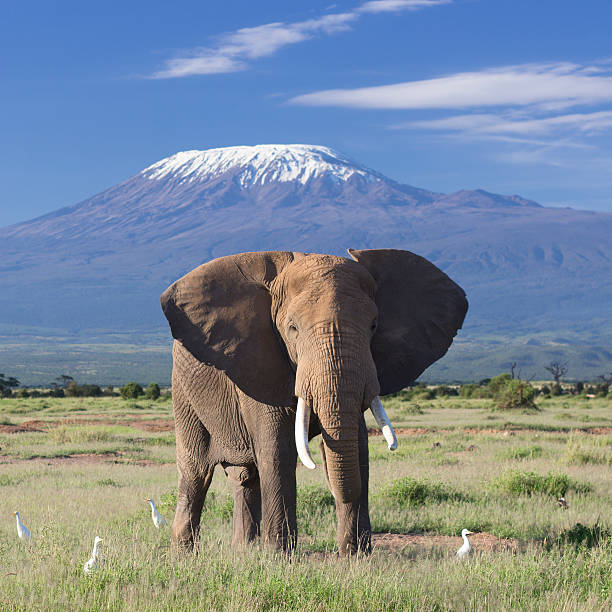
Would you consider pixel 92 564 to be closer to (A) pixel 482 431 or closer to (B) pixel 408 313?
(B) pixel 408 313

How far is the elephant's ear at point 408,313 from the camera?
805 cm

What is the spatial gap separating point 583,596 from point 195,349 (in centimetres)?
350

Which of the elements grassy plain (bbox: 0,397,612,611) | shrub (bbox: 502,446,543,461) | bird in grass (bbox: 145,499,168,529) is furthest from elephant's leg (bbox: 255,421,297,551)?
shrub (bbox: 502,446,543,461)

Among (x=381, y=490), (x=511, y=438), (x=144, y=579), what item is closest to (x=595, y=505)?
(x=381, y=490)

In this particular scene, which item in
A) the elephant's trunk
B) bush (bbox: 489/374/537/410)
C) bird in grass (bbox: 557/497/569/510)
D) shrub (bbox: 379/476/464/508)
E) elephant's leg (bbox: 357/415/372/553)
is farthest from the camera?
bush (bbox: 489/374/537/410)

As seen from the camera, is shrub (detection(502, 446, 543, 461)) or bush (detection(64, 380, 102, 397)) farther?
bush (detection(64, 380, 102, 397))

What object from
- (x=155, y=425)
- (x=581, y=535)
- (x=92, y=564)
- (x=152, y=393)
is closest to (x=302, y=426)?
(x=92, y=564)

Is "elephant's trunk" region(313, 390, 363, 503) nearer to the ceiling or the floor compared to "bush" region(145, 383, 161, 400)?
nearer to the ceiling

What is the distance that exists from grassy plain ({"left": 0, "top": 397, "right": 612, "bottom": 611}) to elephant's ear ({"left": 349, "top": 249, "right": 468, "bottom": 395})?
158 centimetres

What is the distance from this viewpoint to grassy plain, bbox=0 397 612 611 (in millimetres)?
6578

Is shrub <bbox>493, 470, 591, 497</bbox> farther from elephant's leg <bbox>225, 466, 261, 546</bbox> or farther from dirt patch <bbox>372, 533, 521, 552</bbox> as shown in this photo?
elephant's leg <bbox>225, 466, 261, 546</bbox>

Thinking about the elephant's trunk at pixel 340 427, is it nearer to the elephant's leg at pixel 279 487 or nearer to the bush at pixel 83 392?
the elephant's leg at pixel 279 487

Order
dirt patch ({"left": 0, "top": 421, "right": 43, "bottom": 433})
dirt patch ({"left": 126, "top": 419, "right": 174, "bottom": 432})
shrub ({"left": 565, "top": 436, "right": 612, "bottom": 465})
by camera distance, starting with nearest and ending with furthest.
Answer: shrub ({"left": 565, "top": 436, "right": 612, "bottom": 465}) < dirt patch ({"left": 0, "top": 421, "right": 43, "bottom": 433}) < dirt patch ({"left": 126, "top": 419, "right": 174, "bottom": 432})

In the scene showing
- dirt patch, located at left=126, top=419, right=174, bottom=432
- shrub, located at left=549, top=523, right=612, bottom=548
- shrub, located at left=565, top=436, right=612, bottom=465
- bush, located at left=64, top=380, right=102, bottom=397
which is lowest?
bush, located at left=64, top=380, right=102, bottom=397
